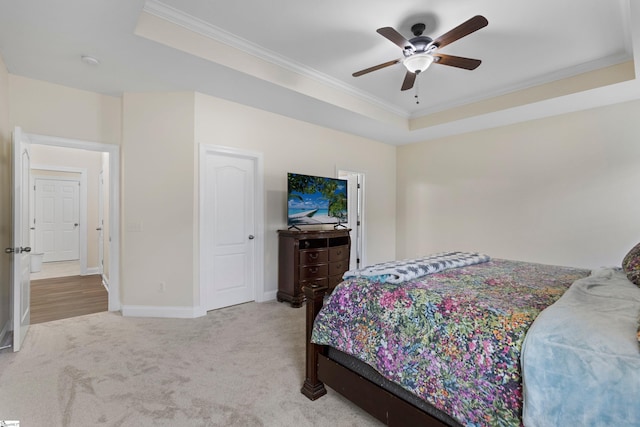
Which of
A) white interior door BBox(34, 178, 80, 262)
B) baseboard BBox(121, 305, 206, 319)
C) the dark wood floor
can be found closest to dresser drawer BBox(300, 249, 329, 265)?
baseboard BBox(121, 305, 206, 319)

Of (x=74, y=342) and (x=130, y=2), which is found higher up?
(x=130, y=2)

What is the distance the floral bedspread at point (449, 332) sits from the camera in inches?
47.6

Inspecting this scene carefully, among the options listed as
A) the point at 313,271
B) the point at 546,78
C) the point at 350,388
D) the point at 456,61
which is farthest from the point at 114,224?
the point at 546,78

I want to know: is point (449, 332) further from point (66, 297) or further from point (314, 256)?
point (66, 297)

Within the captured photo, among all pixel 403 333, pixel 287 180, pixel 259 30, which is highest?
pixel 259 30

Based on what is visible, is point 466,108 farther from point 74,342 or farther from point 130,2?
point 74,342

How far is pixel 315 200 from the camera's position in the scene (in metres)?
4.35

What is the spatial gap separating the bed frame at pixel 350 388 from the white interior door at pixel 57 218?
7323 mm

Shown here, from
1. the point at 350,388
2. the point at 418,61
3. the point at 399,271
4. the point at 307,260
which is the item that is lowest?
the point at 350,388

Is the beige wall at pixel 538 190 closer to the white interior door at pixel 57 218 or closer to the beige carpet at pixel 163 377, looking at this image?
the beige carpet at pixel 163 377

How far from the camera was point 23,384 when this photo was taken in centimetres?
213

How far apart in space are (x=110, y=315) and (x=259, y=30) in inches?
138

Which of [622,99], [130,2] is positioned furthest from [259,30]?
[622,99]

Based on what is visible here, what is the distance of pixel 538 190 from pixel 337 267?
10.1ft
